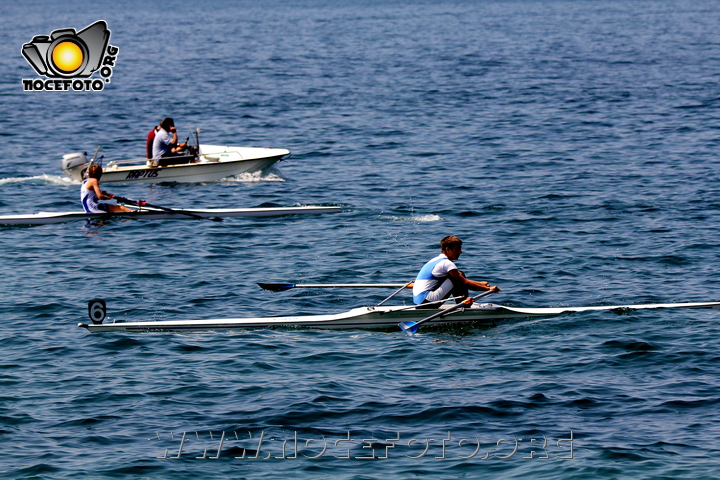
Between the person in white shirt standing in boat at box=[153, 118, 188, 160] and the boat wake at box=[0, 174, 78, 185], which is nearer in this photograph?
the person in white shirt standing in boat at box=[153, 118, 188, 160]

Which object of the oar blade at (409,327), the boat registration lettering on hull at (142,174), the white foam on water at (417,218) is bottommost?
the oar blade at (409,327)

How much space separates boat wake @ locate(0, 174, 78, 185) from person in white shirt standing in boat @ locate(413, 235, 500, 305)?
17.5m

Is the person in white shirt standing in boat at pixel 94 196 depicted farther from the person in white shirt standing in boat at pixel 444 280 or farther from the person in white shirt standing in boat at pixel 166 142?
the person in white shirt standing in boat at pixel 444 280

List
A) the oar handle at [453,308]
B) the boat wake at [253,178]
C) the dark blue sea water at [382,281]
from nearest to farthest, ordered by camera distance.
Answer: the dark blue sea water at [382,281], the oar handle at [453,308], the boat wake at [253,178]

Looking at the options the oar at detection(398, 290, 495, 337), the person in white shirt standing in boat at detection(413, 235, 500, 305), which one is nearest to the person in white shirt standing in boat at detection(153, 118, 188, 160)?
the person in white shirt standing in boat at detection(413, 235, 500, 305)

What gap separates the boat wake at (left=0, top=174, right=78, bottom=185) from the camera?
1233 inches

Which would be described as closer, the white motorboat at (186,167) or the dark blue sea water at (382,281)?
the dark blue sea water at (382,281)

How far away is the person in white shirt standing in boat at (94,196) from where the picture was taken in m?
25.4

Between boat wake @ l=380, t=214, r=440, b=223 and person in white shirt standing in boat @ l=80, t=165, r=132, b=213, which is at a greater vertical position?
person in white shirt standing in boat @ l=80, t=165, r=132, b=213

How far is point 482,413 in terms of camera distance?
13695mm

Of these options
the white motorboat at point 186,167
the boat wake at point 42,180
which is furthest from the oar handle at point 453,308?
the boat wake at point 42,180

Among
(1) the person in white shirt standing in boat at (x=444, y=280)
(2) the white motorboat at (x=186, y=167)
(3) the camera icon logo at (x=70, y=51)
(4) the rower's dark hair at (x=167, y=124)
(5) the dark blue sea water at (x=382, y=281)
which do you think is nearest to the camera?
(5) the dark blue sea water at (x=382, y=281)

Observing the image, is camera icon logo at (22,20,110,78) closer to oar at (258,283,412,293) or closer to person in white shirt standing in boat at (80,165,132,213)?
person in white shirt standing in boat at (80,165,132,213)

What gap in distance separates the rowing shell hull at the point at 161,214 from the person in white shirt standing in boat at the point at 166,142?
4.08 meters
